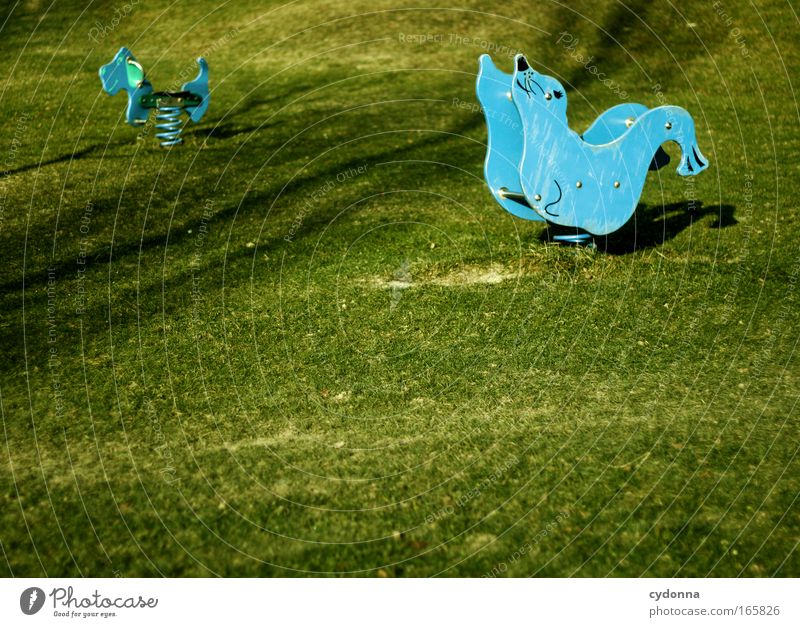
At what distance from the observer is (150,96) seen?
12891mm

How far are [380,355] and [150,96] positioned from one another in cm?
761

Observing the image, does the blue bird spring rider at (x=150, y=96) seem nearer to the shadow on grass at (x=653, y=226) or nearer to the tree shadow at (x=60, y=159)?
the tree shadow at (x=60, y=159)

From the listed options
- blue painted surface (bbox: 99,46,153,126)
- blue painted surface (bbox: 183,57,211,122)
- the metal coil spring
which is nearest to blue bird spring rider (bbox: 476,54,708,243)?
the metal coil spring

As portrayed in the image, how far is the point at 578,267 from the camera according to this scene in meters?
8.66

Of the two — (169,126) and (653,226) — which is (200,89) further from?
(653,226)

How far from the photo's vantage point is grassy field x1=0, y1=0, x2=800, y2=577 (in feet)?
17.4

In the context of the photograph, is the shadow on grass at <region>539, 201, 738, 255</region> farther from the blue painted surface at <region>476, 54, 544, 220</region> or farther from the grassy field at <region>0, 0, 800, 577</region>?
the blue painted surface at <region>476, 54, 544, 220</region>

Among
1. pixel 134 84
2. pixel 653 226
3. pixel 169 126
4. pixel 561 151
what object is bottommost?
pixel 653 226

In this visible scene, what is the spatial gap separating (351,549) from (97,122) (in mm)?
11331

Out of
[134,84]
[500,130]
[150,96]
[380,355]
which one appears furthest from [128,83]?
[380,355]

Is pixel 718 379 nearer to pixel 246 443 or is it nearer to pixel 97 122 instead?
pixel 246 443

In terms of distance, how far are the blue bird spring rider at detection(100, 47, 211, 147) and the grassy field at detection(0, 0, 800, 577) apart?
37 cm

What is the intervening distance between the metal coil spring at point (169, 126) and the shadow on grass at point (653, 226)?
20.9ft

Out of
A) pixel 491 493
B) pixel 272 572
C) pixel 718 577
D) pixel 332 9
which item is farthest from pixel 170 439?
pixel 332 9
